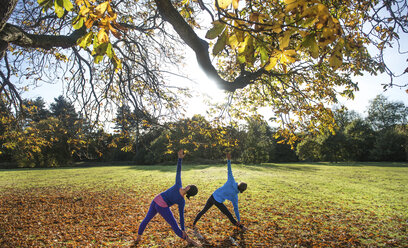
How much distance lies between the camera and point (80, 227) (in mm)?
6035

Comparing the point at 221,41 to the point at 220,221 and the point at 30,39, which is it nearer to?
the point at 30,39


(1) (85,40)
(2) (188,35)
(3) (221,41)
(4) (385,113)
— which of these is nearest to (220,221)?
(2) (188,35)

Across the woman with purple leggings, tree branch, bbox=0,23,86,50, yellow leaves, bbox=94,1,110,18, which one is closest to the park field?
the woman with purple leggings

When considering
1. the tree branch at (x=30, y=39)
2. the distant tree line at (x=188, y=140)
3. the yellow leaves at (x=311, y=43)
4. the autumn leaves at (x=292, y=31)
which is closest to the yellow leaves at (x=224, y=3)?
the autumn leaves at (x=292, y=31)

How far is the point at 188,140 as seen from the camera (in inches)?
242

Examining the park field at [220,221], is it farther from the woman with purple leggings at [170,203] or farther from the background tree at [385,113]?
the background tree at [385,113]

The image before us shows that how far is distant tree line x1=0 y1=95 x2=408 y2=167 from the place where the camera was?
647 cm

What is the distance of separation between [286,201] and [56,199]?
10.6 meters

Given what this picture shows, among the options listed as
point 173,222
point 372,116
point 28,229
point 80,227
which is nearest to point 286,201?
point 173,222

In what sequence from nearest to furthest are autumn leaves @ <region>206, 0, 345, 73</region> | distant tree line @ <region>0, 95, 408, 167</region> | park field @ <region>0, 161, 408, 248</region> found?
autumn leaves @ <region>206, 0, 345, 73</region> < park field @ <region>0, 161, 408, 248</region> < distant tree line @ <region>0, 95, 408, 167</region>

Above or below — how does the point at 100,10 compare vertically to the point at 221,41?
above

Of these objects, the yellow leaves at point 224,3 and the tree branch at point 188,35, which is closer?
the yellow leaves at point 224,3

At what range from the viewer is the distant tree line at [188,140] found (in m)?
6.47

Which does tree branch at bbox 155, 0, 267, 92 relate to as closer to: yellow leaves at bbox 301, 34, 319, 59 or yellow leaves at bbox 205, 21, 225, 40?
yellow leaves at bbox 205, 21, 225, 40
